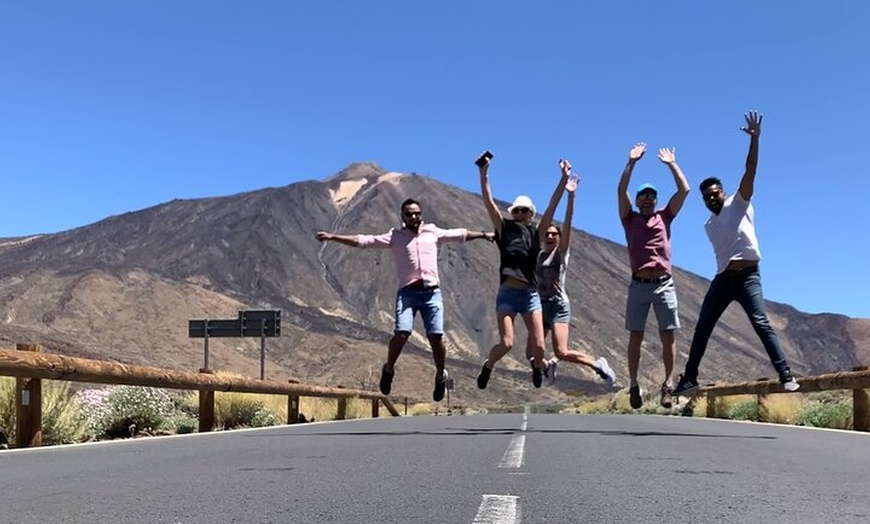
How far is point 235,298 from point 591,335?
47898 millimetres

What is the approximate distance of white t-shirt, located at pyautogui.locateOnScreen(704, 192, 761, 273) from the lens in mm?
9555

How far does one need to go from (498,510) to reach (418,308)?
19.3 feet

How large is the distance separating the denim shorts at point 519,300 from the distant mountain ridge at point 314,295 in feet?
158

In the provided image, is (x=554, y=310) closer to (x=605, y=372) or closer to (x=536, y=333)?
(x=536, y=333)

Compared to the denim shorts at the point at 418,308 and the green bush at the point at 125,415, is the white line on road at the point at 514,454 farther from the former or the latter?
the green bush at the point at 125,415

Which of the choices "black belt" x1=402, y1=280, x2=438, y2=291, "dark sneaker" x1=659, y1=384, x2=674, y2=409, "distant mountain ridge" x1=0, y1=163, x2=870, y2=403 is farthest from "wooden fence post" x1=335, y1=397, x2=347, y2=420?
"distant mountain ridge" x1=0, y1=163, x2=870, y2=403

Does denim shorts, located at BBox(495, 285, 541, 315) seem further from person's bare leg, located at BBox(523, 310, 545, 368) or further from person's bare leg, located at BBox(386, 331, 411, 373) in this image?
person's bare leg, located at BBox(386, 331, 411, 373)

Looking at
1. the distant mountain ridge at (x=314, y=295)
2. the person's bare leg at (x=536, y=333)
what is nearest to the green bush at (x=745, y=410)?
the person's bare leg at (x=536, y=333)

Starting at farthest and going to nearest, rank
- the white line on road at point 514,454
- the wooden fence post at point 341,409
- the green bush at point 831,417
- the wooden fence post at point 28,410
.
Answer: the wooden fence post at point 341,409 < the green bush at point 831,417 < the wooden fence post at point 28,410 < the white line on road at point 514,454

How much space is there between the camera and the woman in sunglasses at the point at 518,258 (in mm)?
10039

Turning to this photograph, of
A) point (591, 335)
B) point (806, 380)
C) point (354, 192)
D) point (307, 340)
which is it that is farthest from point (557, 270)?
point (354, 192)

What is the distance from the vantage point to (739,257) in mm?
9570

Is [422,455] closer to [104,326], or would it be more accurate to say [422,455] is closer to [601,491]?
[601,491]

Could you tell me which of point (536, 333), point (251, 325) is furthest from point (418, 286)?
point (251, 325)
